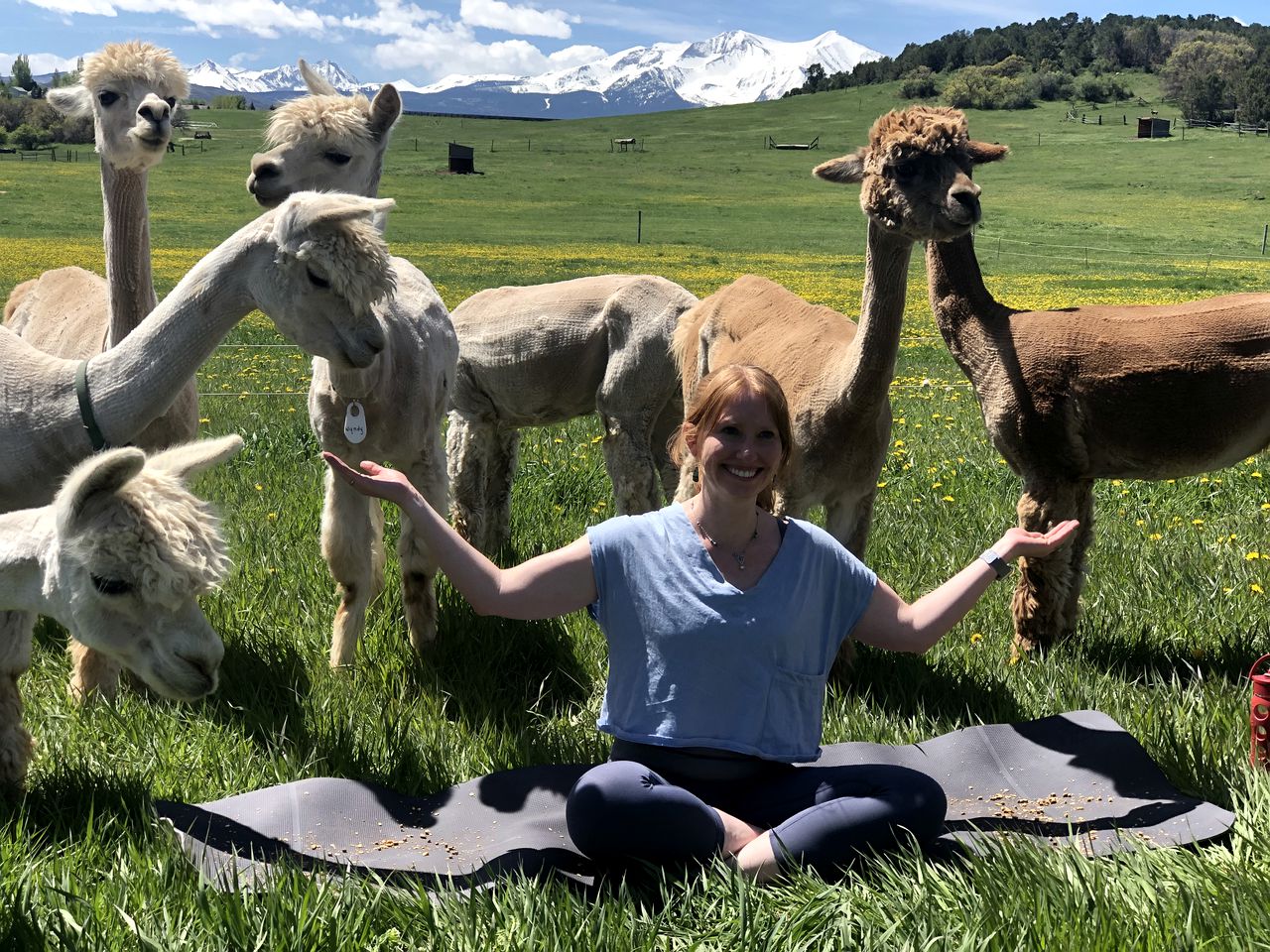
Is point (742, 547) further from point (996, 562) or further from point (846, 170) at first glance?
point (846, 170)

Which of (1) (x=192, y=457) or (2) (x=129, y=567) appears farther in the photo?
(1) (x=192, y=457)

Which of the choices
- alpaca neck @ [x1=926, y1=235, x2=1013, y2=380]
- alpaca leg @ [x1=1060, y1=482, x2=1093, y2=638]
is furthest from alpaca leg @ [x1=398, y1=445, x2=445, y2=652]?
alpaca leg @ [x1=1060, y1=482, x2=1093, y2=638]

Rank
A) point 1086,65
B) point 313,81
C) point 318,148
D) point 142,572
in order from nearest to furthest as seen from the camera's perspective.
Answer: point 142,572, point 318,148, point 313,81, point 1086,65

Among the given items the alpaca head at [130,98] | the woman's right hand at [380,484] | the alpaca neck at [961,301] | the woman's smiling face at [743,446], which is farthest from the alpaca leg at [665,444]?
the woman's right hand at [380,484]

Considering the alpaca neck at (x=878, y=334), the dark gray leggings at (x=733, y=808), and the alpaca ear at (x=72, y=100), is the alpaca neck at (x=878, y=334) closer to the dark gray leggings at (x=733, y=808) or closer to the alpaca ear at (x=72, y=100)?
the dark gray leggings at (x=733, y=808)

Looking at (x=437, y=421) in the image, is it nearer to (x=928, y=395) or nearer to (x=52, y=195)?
(x=928, y=395)

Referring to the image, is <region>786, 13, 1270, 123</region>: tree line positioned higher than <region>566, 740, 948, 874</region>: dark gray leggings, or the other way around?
<region>786, 13, 1270, 123</region>: tree line

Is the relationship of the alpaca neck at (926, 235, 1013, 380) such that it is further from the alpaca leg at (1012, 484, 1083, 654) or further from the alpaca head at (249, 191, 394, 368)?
the alpaca head at (249, 191, 394, 368)

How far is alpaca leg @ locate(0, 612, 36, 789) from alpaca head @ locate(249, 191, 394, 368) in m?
1.21

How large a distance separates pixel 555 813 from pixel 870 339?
7.42ft

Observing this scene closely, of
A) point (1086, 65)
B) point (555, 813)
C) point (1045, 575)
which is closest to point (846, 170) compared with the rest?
point (1045, 575)

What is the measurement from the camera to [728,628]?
3.41 metres

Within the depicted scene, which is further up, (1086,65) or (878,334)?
(1086,65)

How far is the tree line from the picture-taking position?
Result: 94438 mm
